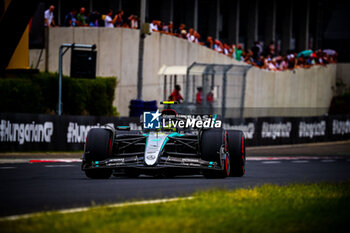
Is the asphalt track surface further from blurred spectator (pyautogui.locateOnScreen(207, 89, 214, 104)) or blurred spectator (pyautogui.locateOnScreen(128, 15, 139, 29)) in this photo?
blurred spectator (pyautogui.locateOnScreen(128, 15, 139, 29))

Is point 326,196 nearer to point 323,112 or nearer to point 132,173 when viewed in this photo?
point 132,173

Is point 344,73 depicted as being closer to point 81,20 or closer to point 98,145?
point 81,20

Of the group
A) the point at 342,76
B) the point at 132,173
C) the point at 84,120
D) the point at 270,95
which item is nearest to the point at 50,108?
the point at 84,120

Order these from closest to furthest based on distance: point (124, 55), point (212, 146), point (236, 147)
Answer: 1. point (212, 146)
2. point (236, 147)
3. point (124, 55)

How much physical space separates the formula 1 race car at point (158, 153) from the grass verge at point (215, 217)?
8.85 ft

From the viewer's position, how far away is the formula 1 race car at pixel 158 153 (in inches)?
489

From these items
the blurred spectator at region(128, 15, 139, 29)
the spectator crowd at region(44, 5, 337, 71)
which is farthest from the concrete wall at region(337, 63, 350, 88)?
the blurred spectator at region(128, 15, 139, 29)

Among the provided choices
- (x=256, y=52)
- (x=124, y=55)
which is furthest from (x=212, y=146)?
(x=256, y=52)

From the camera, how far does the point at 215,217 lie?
761 cm

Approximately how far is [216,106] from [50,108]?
6.06 meters

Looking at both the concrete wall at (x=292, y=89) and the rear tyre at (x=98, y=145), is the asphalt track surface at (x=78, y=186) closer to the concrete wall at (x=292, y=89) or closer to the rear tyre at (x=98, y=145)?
the rear tyre at (x=98, y=145)

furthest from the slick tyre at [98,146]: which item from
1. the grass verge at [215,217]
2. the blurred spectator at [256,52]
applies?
the blurred spectator at [256,52]

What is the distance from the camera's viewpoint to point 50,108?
25547 mm

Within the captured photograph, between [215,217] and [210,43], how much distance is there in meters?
26.7
